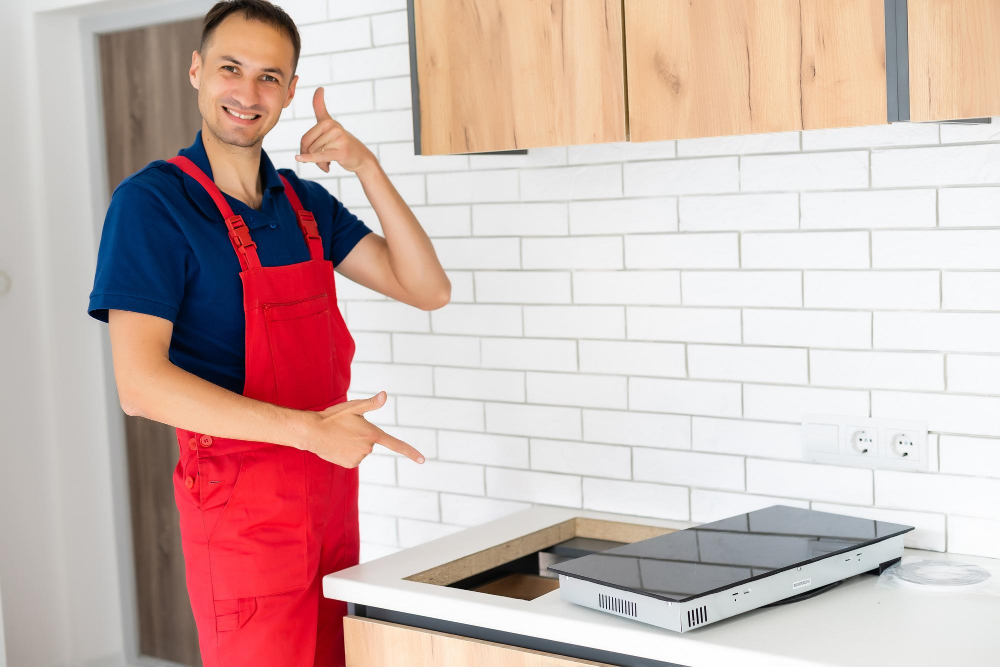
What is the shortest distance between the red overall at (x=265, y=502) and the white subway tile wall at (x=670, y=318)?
64 cm

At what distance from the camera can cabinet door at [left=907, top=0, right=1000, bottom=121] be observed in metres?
1.70

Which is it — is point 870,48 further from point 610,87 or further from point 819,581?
point 819,581

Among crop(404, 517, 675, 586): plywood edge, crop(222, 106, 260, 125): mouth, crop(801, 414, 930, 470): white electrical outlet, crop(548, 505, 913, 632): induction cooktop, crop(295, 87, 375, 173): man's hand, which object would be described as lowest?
crop(404, 517, 675, 586): plywood edge

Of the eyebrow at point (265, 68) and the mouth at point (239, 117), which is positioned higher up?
the eyebrow at point (265, 68)

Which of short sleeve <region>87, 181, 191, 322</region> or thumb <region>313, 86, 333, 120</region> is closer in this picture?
short sleeve <region>87, 181, 191, 322</region>

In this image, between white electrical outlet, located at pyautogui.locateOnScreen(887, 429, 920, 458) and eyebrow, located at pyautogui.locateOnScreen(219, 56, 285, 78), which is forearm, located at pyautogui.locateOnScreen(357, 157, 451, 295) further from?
white electrical outlet, located at pyautogui.locateOnScreen(887, 429, 920, 458)

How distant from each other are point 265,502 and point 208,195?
0.61 meters

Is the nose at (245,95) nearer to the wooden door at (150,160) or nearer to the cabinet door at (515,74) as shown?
the cabinet door at (515,74)

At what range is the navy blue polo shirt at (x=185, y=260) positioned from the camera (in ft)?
6.51

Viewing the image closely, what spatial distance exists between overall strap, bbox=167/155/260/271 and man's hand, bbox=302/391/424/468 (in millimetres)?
356

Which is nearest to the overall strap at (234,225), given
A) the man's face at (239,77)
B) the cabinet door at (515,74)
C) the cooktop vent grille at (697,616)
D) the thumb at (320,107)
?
the man's face at (239,77)

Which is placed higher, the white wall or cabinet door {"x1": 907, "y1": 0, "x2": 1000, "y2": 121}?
cabinet door {"x1": 907, "y1": 0, "x2": 1000, "y2": 121}

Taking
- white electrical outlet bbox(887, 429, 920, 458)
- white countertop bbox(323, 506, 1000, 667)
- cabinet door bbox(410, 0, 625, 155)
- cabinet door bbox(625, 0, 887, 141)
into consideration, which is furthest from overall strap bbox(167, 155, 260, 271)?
white electrical outlet bbox(887, 429, 920, 458)

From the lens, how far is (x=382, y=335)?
2986 mm
